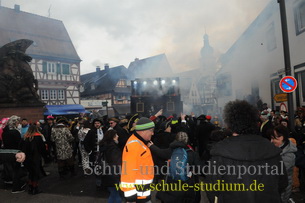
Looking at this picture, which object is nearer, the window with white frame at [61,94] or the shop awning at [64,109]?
the shop awning at [64,109]

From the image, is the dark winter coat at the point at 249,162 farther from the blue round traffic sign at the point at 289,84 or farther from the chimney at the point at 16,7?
the chimney at the point at 16,7

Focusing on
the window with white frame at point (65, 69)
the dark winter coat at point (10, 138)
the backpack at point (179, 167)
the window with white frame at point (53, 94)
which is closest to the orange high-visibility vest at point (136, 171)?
the backpack at point (179, 167)

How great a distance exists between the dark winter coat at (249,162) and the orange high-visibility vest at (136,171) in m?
0.79

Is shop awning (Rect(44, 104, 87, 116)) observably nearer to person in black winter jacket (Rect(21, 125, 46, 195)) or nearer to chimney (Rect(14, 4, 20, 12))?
chimney (Rect(14, 4, 20, 12))

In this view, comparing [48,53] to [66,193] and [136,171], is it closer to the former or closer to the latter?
[66,193]

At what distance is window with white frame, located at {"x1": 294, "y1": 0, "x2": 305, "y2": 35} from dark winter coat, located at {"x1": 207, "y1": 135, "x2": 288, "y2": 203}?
8746 mm

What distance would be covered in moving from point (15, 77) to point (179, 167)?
906 cm

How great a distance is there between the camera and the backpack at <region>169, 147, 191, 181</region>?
267 centimetres

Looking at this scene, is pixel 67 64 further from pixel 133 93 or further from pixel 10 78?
pixel 10 78

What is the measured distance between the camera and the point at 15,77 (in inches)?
360

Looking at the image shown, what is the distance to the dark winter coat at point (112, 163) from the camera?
3102 millimetres

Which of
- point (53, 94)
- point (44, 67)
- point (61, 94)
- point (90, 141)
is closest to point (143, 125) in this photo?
point (90, 141)

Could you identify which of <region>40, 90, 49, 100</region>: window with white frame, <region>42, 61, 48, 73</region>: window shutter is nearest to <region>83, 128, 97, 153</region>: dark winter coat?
<region>40, 90, 49, 100</region>: window with white frame

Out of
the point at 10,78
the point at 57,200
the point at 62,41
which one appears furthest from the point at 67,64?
the point at 57,200
